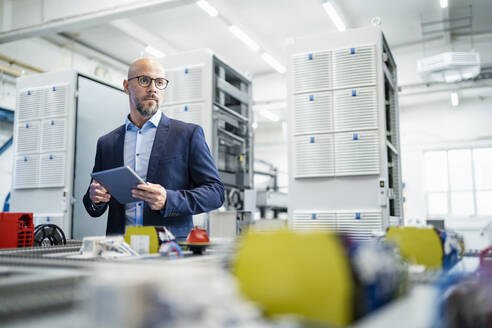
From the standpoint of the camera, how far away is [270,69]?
436 inches

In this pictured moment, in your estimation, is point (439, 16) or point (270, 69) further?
point (270, 69)

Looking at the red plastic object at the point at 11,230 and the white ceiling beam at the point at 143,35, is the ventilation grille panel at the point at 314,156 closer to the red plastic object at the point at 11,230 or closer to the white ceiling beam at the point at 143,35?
the red plastic object at the point at 11,230

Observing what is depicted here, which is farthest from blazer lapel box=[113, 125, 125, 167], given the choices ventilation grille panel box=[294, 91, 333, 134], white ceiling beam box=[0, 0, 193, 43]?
white ceiling beam box=[0, 0, 193, 43]

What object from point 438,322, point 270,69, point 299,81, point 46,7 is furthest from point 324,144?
point 270,69

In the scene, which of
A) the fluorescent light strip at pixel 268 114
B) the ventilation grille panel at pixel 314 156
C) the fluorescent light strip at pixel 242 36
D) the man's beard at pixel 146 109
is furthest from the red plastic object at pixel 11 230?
the fluorescent light strip at pixel 268 114

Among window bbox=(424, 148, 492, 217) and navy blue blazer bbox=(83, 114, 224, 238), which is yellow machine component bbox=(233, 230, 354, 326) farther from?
window bbox=(424, 148, 492, 217)

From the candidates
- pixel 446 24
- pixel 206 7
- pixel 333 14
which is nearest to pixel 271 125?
pixel 446 24

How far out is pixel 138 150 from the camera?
2164 millimetres

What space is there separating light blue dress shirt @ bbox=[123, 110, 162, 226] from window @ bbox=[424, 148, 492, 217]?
10711 mm

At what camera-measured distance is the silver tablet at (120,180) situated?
4.91 ft

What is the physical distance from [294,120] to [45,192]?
282cm

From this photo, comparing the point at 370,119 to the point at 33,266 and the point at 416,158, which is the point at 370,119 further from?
the point at 416,158

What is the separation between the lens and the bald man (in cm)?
206

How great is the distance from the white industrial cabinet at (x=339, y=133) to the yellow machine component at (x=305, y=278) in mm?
3316
